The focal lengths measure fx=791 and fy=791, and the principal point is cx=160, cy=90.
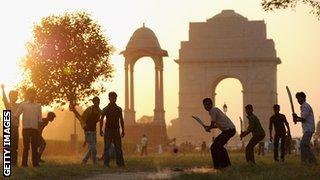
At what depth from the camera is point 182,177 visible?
15.5 metres

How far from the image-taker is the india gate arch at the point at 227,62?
9494cm

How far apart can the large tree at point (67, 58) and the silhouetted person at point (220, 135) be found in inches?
1290

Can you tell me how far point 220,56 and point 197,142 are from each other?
1159 centimetres

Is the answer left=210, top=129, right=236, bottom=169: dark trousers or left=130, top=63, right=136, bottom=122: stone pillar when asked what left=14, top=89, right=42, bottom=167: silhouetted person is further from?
left=130, top=63, right=136, bottom=122: stone pillar

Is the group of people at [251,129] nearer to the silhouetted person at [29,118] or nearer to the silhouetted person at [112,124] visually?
the silhouetted person at [112,124]

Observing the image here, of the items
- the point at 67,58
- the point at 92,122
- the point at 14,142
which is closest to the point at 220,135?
the point at 14,142

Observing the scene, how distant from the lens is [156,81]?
249ft

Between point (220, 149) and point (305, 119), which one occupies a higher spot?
point (305, 119)

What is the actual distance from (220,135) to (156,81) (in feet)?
190

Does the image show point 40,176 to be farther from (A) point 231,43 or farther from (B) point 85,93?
(A) point 231,43

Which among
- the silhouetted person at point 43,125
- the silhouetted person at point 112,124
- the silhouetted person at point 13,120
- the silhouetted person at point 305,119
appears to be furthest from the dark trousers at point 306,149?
the silhouetted person at point 43,125

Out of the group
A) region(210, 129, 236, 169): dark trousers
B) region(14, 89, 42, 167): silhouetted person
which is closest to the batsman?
region(210, 129, 236, 169): dark trousers

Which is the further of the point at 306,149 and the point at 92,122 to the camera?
the point at 92,122

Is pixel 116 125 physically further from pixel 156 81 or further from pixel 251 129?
pixel 156 81
